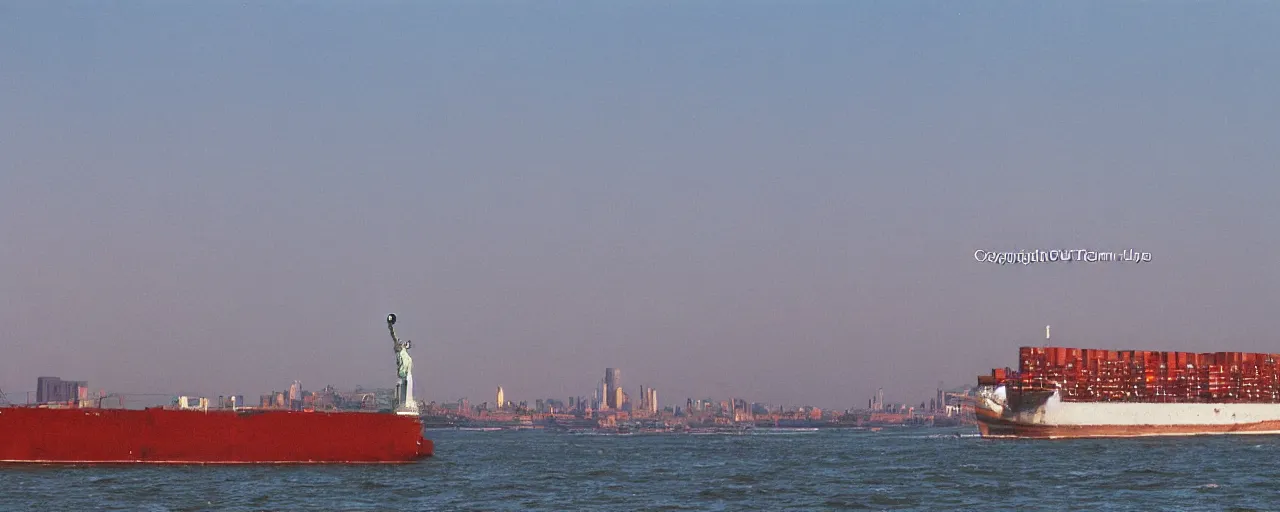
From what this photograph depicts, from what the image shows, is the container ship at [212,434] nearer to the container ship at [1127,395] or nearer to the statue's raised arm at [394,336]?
the statue's raised arm at [394,336]

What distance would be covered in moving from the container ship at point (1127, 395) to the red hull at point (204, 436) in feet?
220

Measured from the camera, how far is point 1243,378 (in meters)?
124

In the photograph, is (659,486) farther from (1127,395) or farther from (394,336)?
(1127,395)

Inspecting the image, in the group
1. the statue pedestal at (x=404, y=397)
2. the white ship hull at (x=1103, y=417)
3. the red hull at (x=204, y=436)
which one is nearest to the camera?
the red hull at (x=204, y=436)

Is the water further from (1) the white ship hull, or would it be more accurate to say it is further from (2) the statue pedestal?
(1) the white ship hull

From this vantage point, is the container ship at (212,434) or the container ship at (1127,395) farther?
the container ship at (1127,395)

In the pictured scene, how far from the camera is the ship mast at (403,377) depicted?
55225mm

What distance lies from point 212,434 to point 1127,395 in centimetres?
8817

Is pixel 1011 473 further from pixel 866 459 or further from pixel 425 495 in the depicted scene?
pixel 425 495

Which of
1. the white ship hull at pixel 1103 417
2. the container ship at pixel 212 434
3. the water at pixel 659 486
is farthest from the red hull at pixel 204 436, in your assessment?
the white ship hull at pixel 1103 417

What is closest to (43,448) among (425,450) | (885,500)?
(425,450)

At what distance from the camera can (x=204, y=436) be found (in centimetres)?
5375

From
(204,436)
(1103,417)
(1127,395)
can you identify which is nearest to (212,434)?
(204,436)

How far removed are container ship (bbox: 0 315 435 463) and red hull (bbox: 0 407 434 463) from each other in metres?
0.03
